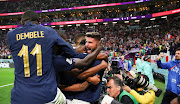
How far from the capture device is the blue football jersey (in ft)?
4.98

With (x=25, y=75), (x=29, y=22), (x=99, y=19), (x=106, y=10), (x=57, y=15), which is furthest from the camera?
(x=57, y=15)

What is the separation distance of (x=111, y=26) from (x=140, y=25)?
23.9 feet

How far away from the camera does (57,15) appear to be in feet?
144

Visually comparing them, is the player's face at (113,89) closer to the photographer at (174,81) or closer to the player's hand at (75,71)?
the player's hand at (75,71)

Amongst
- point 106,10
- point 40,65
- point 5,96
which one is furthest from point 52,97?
point 106,10

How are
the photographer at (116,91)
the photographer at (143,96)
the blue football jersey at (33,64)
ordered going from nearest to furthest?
the blue football jersey at (33,64)
the photographer at (116,91)
the photographer at (143,96)

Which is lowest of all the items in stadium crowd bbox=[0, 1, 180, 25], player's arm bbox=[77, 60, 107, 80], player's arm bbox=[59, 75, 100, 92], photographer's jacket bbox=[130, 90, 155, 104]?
photographer's jacket bbox=[130, 90, 155, 104]

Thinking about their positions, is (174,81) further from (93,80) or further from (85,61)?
(85,61)

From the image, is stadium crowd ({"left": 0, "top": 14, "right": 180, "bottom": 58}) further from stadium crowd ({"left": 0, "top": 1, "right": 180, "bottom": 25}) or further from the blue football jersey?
the blue football jersey

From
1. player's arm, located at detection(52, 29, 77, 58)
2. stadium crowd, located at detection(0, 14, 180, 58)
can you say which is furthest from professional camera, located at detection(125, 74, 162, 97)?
stadium crowd, located at detection(0, 14, 180, 58)

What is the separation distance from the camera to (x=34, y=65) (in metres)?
1.55

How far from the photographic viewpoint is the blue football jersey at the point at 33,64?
152 cm

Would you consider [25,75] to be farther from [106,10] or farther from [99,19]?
[106,10]

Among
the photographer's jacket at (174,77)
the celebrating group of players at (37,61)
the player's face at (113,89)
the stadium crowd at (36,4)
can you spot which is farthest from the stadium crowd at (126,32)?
the celebrating group of players at (37,61)
